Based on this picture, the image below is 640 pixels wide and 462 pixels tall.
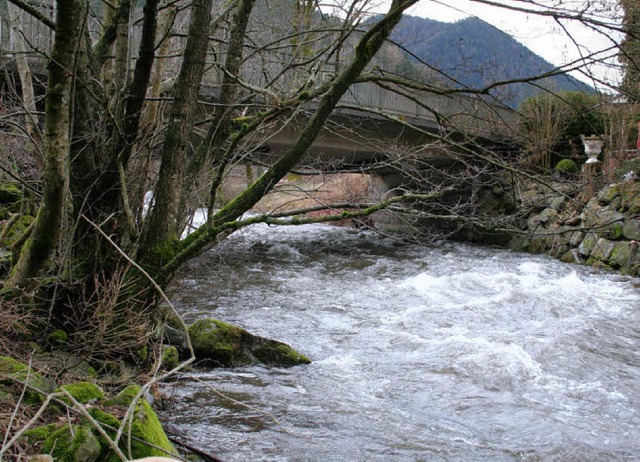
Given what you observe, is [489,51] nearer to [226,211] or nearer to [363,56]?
[363,56]

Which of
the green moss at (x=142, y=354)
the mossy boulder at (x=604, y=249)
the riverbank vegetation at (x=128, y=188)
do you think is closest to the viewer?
the riverbank vegetation at (x=128, y=188)

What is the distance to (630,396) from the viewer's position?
6473 millimetres

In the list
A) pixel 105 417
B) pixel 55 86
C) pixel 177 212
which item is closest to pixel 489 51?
pixel 177 212

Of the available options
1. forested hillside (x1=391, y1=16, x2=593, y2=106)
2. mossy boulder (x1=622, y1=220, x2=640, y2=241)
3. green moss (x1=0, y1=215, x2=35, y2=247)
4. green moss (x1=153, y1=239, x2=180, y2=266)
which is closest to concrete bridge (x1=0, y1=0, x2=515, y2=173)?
forested hillside (x1=391, y1=16, x2=593, y2=106)

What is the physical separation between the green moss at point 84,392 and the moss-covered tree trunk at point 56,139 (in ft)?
4.75

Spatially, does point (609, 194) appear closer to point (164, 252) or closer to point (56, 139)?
point (164, 252)

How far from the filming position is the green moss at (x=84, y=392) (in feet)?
11.6

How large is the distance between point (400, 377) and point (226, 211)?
297 centimetres

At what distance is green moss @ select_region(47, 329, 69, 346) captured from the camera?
5.06m

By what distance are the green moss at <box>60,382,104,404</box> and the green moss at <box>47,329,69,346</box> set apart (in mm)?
Answer: 1593

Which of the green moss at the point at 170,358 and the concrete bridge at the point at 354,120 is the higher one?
A: the concrete bridge at the point at 354,120

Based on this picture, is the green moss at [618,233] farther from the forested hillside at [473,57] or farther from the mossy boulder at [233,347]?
the mossy boulder at [233,347]

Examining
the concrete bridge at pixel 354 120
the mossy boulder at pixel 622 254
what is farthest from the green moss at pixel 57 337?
the mossy boulder at pixel 622 254

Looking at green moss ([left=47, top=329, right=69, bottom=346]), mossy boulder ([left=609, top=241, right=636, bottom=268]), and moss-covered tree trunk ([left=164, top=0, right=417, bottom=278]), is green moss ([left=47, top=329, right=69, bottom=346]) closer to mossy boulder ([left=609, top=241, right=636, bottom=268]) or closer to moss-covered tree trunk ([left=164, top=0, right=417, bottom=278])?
moss-covered tree trunk ([left=164, top=0, right=417, bottom=278])
